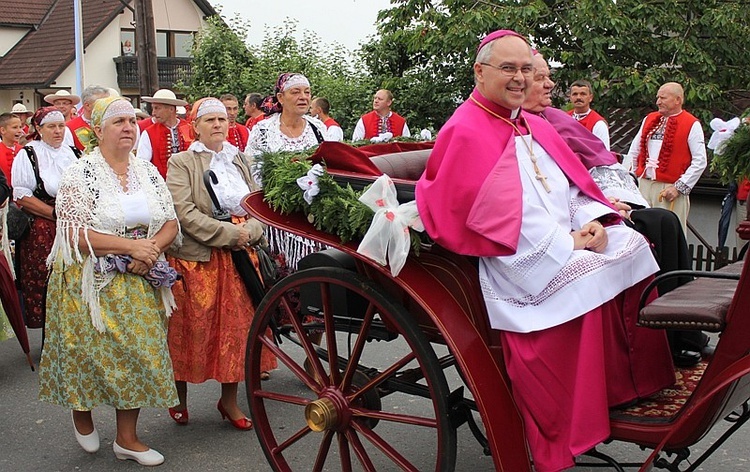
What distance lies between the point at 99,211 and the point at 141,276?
16.1 inches

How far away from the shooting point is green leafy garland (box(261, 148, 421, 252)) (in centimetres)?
358

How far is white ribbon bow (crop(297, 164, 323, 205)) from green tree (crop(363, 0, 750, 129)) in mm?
7840

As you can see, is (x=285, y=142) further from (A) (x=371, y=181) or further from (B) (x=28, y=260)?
(A) (x=371, y=181)

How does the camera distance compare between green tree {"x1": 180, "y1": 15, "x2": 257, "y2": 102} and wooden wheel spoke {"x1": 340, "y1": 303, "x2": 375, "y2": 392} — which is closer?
wooden wheel spoke {"x1": 340, "y1": 303, "x2": 375, "y2": 392}

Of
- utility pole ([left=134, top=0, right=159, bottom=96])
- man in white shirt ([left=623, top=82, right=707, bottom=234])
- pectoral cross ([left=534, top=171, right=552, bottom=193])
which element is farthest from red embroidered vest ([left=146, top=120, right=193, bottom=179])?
utility pole ([left=134, top=0, right=159, bottom=96])

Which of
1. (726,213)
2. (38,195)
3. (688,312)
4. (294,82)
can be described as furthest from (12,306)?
(726,213)

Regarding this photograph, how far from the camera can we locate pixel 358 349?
12.4 ft

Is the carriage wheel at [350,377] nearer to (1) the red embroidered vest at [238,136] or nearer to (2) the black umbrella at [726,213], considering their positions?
(1) the red embroidered vest at [238,136]

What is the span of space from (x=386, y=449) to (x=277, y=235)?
223cm

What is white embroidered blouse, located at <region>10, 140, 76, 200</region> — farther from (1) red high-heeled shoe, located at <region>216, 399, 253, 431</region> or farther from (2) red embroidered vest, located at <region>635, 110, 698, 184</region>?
(2) red embroidered vest, located at <region>635, 110, 698, 184</region>

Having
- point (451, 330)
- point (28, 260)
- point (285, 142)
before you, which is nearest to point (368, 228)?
point (451, 330)

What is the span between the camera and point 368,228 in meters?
3.58

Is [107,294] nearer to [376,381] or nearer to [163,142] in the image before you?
[376,381]

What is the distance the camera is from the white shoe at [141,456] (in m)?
4.69
